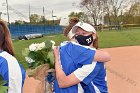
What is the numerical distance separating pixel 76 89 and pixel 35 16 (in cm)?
9710

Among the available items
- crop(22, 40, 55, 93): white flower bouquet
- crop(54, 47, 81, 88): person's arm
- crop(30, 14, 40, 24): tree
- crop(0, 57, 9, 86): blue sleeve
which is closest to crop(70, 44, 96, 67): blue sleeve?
crop(54, 47, 81, 88): person's arm

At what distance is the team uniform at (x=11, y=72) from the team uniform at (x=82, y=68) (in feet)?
1.10

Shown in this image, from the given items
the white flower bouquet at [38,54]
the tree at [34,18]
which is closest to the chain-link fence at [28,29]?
the tree at [34,18]

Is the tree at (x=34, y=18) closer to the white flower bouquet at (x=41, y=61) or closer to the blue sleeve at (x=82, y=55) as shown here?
the white flower bouquet at (x=41, y=61)

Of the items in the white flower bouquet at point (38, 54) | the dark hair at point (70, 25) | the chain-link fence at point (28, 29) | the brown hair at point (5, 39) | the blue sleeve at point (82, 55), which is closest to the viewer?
the blue sleeve at point (82, 55)

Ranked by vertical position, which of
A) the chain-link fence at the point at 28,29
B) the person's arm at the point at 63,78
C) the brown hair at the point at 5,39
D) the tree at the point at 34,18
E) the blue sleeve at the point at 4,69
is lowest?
the chain-link fence at the point at 28,29

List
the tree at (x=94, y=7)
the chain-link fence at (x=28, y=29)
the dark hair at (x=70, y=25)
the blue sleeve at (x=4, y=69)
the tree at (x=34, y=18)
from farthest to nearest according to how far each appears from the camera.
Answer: the tree at (x=34, y=18) < the tree at (x=94, y=7) < the chain-link fence at (x=28, y=29) < the dark hair at (x=70, y=25) < the blue sleeve at (x=4, y=69)

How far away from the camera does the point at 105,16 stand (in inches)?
3036

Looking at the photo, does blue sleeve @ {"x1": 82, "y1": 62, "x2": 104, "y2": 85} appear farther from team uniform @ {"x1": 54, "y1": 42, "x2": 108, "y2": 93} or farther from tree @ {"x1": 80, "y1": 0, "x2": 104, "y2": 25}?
tree @ {"x1": 80, "y1": 0, "x2": 104, "y2": 25}

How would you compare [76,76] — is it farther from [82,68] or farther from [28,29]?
[28,29]

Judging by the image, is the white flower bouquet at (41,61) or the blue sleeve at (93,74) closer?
the blue sleeve at (93,74)

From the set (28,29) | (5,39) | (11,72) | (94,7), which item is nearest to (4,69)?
(11,72)

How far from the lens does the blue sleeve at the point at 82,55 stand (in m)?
2.96

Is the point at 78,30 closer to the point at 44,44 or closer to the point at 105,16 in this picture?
the point at 44,44
